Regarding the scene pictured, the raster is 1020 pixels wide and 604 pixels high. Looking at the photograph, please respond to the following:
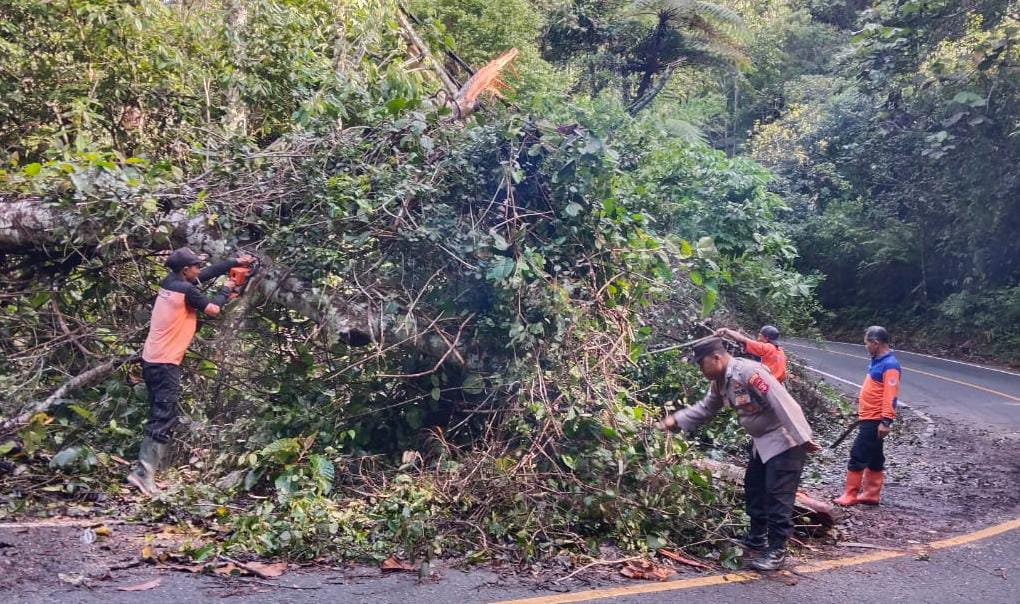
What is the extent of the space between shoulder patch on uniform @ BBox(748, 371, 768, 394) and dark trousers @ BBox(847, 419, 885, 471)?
8.72 feet

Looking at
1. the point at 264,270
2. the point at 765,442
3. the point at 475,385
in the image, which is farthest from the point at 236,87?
the point at 765,442

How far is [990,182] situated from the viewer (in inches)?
853

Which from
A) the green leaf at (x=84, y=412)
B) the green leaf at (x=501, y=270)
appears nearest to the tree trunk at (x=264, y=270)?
the green leaf at (x=501, y=270)

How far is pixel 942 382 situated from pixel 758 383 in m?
14.5

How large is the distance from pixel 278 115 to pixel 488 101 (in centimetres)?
265

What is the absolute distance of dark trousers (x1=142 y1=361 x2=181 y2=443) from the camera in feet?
20.9

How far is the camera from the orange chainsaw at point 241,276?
6.71m

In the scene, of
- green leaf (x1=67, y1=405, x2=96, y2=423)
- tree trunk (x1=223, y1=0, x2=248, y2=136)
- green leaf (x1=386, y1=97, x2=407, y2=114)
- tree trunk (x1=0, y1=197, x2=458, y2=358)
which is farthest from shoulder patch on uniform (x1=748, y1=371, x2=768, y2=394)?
tree trunk (x1=223, y1=0, x2=248, y2=136)

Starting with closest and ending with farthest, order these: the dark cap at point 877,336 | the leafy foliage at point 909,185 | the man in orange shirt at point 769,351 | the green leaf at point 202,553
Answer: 1. the green leaf at point 202,553
2. the dark cap at point 877,336
3. the man in orange shirt at point 769,351
4. the leafy foliage at point 909,185

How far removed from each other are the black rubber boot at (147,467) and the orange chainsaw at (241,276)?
1.23 m

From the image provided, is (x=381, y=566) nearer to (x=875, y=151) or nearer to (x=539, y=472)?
(x=539, y=472)

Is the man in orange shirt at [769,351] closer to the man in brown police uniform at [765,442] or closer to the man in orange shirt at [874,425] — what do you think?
the man in orange shirt at [874,425]

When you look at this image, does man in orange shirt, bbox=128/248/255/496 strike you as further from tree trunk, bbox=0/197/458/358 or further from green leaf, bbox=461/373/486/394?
green leaf, bbox=461/373/486/394

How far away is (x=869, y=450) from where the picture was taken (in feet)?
25.2
